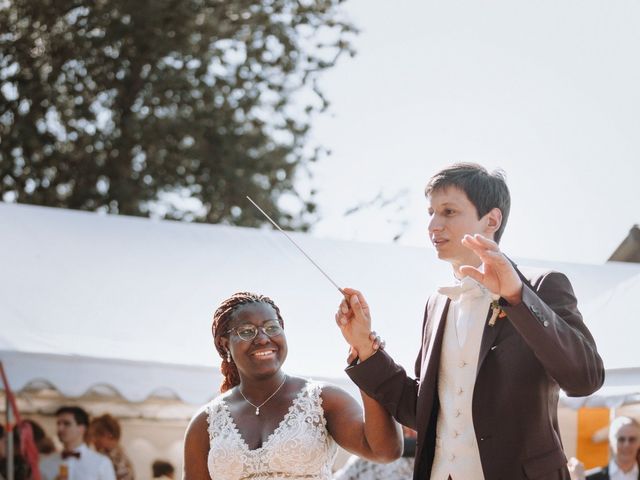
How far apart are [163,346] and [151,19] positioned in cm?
920

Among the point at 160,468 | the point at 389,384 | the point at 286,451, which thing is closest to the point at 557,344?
the point at 389,384

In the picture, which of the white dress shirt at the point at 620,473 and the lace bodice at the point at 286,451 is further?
the white dress shirt at the point at 620,473

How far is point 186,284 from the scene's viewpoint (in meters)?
7.23

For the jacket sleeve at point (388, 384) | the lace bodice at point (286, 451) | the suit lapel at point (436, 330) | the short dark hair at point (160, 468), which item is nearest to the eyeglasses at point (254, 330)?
the lace bodice at point (286, 451)

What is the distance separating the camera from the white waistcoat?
2668mm

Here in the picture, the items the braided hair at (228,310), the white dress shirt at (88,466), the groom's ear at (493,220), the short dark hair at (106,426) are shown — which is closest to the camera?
the groom's ear at (493,220)

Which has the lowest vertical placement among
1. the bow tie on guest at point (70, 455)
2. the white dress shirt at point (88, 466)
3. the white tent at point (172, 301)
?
the white dress shirt at point (88, 466)

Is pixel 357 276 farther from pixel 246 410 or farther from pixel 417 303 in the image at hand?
pixel 246 410

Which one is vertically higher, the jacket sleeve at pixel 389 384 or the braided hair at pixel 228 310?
the braided hair at pixel 228 310

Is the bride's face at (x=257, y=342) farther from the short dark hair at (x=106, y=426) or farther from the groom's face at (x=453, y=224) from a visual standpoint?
the short dark hair at (x=106, y=426)

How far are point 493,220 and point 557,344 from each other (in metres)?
0.50

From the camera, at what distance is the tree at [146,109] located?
1478cm

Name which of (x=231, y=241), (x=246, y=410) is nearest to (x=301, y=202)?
(x=231, y=241)

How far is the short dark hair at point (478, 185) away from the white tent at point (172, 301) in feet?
11.8
